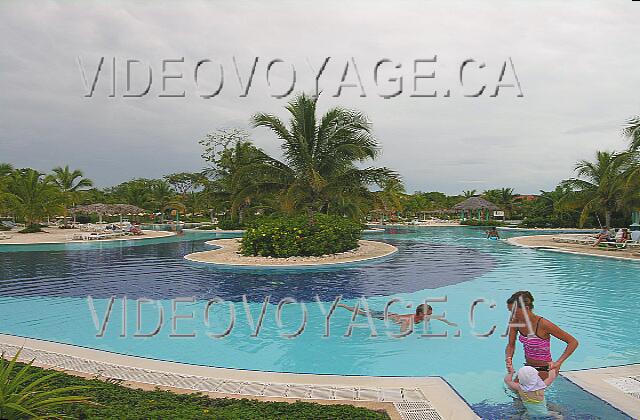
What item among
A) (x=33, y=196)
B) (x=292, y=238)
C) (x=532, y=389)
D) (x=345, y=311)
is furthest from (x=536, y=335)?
(x=33, y=196)

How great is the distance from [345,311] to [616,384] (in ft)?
17.6

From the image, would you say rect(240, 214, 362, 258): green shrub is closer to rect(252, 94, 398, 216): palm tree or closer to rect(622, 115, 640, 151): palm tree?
rect(252, 94, 398, 216): palm tree

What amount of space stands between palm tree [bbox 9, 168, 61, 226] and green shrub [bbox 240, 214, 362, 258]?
2264 centimetres

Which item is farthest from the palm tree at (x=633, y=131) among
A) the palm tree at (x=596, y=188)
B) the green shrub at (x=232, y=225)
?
the green shrub at (x=232, y=225)

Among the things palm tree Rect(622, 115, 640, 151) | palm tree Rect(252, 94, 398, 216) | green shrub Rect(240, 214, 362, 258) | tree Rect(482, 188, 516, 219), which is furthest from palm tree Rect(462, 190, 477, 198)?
green shrub Rect(240, 214, 362, 258)

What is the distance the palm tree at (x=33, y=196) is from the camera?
33.2m

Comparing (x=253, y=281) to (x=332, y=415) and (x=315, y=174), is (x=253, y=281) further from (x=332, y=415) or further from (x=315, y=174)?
(x=332, y=415)

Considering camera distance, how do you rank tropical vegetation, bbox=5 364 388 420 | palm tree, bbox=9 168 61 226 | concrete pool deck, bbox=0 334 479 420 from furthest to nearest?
palm tree, bbox=9 168 61 226 → concrete pool deck, bbox=0 334 479 420 → tropical vegetation, bbox=5 364 388 420

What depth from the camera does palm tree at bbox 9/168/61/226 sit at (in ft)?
109

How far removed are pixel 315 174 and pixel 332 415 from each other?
13327mm

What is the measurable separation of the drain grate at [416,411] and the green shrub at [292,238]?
12.8 meters

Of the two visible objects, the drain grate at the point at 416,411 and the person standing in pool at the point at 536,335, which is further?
the person standing in pool at the point at 536,335

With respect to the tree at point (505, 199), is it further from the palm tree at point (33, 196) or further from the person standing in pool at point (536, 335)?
the person standing in pool at point (536, 335)

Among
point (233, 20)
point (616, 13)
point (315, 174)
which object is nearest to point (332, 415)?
point (616, 13)
